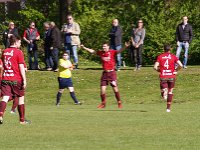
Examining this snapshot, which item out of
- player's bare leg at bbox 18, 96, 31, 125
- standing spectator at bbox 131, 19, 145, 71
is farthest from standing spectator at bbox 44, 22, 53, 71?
player's bare leg at bbox 18, 96, 31, 125

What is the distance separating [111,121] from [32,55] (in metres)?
16.6

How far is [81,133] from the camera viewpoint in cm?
1589

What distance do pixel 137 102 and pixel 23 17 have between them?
61.6 ft

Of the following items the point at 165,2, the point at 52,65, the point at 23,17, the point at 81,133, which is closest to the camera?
the point at 81,133

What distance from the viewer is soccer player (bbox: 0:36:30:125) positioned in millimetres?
17328

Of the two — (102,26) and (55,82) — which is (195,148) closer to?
(55,82)

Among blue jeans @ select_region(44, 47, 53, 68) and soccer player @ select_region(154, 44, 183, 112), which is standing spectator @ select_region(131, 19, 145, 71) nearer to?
blue jeans @ select_region(44, 47, 53, 68)

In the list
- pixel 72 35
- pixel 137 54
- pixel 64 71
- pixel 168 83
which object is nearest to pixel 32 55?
pixel 72 35

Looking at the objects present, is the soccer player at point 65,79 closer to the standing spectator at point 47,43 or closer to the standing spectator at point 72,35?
the standing spectator at point 72,35

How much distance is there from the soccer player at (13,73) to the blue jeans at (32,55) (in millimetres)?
16503

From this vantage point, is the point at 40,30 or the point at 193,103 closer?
the point at 193,103

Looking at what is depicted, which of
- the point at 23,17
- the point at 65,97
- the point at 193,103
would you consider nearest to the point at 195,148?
the point at 193,103

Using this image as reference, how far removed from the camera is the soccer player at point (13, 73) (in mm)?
17328

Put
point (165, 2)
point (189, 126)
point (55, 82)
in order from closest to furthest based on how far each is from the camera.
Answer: point (189, 126) < point (55, 82) < point (165, 2)
